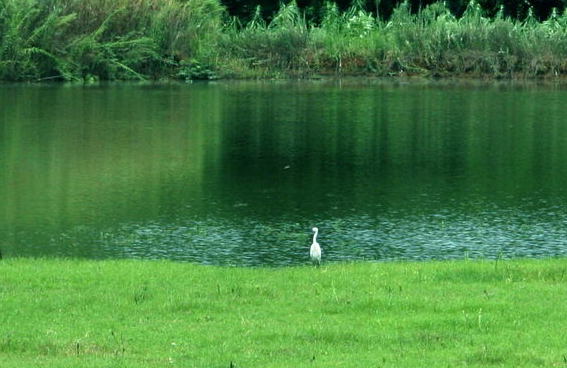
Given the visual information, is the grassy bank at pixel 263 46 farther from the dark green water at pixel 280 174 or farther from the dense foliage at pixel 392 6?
the dense foliage at pixel 392 6

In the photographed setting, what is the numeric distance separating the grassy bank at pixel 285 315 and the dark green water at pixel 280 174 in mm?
3486

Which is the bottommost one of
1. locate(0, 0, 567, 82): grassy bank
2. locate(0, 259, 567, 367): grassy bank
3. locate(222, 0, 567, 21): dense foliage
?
locate(0, 259, 567, 367): grassy bank

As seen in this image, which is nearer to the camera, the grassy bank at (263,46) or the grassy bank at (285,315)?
the grassy bank at (285,315)

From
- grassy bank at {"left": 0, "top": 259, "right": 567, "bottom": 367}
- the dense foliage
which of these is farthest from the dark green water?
the dense foliage

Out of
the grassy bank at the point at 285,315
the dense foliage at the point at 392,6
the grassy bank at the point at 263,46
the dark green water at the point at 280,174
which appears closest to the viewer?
the grassy bank at the point at 285,315

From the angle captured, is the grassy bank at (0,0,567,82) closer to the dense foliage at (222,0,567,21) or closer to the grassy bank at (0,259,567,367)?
the dense foliage at (222,0,567,21)

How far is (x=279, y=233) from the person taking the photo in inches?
702

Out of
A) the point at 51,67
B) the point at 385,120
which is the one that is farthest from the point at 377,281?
the point at 51,67

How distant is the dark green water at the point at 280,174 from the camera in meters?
17.1

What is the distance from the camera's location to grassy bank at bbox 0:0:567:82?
46.1 metres

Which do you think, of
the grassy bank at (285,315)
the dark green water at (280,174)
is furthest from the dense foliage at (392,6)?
the grassy bank at (285,315)

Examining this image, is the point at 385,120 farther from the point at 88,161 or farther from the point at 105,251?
the point at 105,251

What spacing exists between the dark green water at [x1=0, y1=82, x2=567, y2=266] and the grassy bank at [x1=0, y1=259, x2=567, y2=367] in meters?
3.49

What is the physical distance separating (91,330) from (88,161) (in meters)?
16.6
